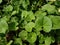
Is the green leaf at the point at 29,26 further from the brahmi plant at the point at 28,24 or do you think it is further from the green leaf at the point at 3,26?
the green leaf at the point at 3,26

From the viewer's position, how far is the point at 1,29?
1690 millimetres

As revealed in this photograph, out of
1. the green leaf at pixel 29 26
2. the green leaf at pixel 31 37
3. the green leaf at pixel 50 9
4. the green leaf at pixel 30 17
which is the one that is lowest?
the green leaf at pixel 31 37

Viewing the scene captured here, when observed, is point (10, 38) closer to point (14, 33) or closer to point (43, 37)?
point (14, 33)

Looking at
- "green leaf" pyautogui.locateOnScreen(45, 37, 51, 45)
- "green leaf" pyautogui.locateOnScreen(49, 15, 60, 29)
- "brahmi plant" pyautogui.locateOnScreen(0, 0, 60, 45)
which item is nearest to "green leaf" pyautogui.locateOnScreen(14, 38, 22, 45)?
"brahmi plant" pyautogui.locateOnScreen(0, 0, 60, 45)

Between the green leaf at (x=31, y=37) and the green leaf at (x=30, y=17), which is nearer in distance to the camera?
the green leaf at (x=31, y=37)

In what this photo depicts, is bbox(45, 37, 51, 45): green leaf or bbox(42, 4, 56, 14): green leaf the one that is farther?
bbox(42, 4, 56, 14): green leaf

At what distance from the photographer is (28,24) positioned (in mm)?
1767

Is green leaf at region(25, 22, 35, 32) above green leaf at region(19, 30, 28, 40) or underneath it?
above

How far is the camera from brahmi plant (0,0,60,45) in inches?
67.6

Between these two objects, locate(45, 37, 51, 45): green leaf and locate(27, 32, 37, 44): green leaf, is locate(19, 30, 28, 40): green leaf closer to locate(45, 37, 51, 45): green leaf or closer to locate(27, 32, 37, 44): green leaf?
locate(27, 32, 37, 44): green leaf

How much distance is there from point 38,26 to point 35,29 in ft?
0.15

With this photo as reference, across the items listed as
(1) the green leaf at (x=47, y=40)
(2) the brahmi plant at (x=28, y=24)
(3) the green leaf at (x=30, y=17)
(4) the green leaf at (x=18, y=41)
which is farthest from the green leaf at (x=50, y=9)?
(4) the green leaf at (x=18, y=41)

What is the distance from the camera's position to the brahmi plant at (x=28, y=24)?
1.72 meters

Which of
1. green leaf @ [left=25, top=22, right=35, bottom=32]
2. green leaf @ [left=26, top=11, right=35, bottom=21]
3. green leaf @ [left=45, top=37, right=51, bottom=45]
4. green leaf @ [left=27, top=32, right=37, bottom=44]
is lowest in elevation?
green leaf @ [left=45, top=37, right=51, bottom=45]
